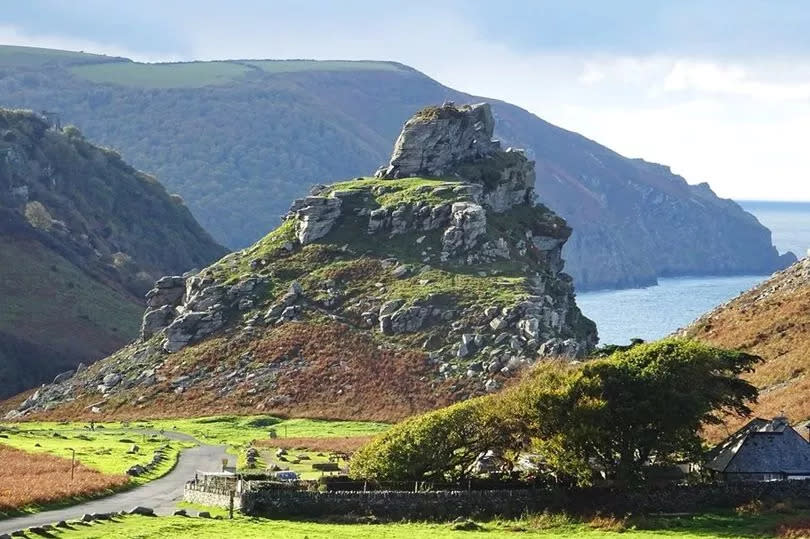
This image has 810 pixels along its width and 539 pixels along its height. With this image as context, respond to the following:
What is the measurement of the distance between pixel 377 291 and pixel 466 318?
1603 cm

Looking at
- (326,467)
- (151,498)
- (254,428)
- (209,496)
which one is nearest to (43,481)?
(151,498)

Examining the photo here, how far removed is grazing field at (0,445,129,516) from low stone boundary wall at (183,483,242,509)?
577cm

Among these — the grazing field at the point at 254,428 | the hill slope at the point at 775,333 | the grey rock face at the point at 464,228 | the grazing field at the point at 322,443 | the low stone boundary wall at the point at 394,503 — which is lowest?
the grazing field at the point at 254,428

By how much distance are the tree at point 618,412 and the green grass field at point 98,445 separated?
31448 mm

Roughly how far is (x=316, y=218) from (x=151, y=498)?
96.1 metres

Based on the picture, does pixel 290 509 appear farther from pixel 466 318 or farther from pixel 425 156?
pixel 425 156

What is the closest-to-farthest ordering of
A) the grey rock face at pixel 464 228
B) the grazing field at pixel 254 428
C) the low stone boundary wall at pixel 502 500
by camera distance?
the low stone boundary wall at pixel 502 500 → the grazing field at pixel 254 428 → the grey rock face at pixel 464 228

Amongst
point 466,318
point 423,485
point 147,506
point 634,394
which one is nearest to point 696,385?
point 634,394

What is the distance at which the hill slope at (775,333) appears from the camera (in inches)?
3629

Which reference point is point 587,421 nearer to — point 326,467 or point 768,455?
point 768,455

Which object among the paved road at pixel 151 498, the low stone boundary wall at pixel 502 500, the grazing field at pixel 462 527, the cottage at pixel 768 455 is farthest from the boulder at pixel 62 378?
the cottage at pixel 768 455

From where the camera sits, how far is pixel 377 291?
506 feet

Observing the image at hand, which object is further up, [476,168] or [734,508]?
[476,168]

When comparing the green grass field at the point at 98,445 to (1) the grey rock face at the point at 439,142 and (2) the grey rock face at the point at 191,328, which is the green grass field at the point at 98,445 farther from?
(1) the grey rock face at the point at 439,142
